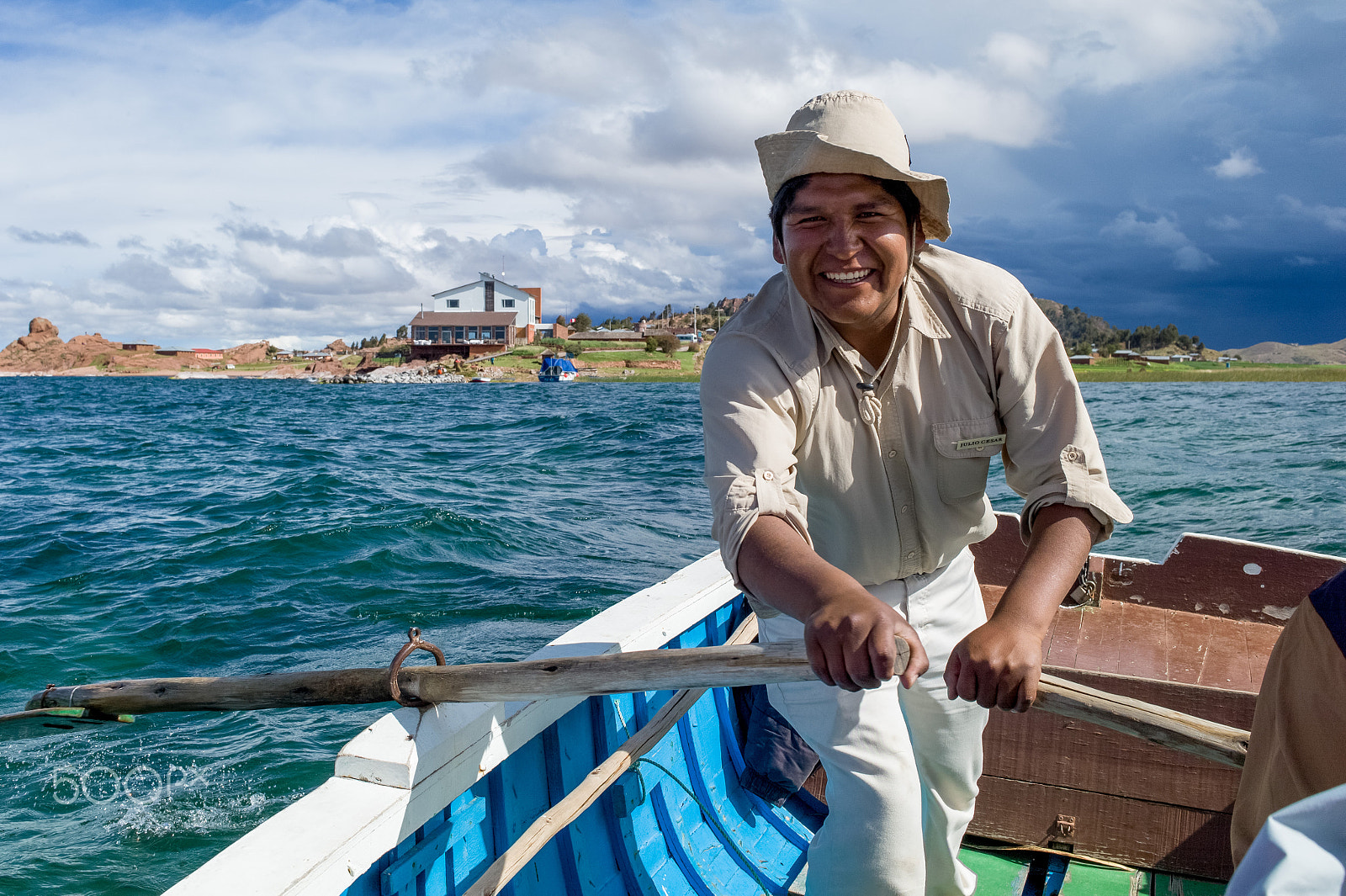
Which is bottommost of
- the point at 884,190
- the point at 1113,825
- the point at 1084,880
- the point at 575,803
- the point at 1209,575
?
the point at 1084,880

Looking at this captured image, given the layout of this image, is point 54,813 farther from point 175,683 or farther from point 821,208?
point 821,208

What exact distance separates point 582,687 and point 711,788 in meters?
1.37

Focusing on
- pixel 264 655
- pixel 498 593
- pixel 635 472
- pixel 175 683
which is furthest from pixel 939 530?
pixel 635 472

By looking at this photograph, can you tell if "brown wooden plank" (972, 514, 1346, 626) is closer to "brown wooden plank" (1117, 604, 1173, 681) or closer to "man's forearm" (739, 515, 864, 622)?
"brown wooden plank" (1117, 604, 1173, 681)

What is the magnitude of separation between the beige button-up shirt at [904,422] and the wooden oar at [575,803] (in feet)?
1.58

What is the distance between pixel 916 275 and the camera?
206 centimetres

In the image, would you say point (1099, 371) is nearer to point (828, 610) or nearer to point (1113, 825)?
point (1113, 825)

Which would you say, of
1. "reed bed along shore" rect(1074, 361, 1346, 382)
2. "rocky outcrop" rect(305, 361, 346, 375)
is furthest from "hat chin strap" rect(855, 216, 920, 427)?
"rocky outcrop" rect(305, 361, 346, 375)

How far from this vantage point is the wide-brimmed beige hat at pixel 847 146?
1766 mm

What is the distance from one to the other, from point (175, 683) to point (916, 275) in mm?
2047

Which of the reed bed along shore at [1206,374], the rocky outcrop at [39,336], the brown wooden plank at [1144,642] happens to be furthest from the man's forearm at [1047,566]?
the rocky outcrop at [39,336]

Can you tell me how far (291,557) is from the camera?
1032 centimetres

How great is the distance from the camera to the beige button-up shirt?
6.05ft

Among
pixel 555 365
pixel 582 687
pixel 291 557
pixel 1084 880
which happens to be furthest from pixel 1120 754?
pixel 555 365
